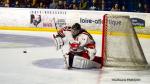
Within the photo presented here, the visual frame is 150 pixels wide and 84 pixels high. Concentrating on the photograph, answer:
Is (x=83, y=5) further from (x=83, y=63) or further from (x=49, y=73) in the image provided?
(x=49, y=73)

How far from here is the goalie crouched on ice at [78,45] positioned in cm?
739

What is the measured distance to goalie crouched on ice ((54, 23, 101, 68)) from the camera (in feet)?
24.2

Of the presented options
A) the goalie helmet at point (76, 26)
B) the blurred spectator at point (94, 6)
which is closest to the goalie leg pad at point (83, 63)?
the goalie helmet at point (76, 26)

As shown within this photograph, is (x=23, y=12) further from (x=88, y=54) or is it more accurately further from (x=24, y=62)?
(x=88, y=54)

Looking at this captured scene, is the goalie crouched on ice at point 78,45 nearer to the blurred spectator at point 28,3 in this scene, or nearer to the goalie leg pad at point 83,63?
the goalie leg pad at point 83,63

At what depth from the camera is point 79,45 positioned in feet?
24.3

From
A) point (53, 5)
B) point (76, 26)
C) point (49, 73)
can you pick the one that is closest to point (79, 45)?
point (76, 26)

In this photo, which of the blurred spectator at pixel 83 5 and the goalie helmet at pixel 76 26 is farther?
the blurred spectator at pixel 83 5

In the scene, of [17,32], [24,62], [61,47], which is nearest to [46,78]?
[61,47]

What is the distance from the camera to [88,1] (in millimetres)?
14359

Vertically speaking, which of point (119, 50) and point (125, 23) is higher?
point (125, 23)

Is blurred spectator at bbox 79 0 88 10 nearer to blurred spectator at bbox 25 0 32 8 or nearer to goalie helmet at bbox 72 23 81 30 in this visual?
blurred spectator at bbox 25 0 32 8

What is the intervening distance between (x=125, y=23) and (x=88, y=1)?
21.8 ft

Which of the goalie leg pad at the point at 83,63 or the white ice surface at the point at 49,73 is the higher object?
the goalie leg pad at the point at 83,63
